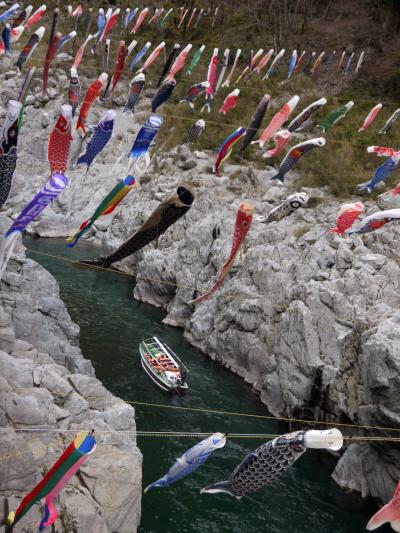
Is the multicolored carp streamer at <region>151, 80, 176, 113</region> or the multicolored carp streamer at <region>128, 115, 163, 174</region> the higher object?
the multicolored carp streamer at <region>128, 115, 163, 174</region>

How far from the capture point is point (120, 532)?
14.5 m

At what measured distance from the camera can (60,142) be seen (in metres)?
15.1

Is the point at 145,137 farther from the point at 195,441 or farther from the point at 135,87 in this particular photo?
the point at 195,441

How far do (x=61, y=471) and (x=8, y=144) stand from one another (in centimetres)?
678

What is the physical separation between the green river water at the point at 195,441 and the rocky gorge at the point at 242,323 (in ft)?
3.23

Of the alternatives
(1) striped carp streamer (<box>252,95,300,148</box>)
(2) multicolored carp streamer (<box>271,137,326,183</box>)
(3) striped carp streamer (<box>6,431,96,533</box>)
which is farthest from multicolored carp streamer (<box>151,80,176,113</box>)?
(3) striped carp streamer (<box>6,431,96,533</box>)

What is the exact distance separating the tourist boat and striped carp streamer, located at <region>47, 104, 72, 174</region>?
12882 mm

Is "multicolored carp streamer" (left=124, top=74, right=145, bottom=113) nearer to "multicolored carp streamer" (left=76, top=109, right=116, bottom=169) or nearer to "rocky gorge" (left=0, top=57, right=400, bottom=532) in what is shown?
"rocky gorge" (left=0, top=57, right=400, bottom=532)

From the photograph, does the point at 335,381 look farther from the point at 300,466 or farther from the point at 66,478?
the point at 66,478

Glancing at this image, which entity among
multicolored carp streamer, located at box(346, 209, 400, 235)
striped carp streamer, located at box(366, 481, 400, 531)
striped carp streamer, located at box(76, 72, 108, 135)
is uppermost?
striped carp streamer, located at box(76, 72, 108, 135)

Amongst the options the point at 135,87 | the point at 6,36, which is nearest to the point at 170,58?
the point at 6,36

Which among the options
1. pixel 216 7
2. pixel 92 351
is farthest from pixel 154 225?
pixel 216 7

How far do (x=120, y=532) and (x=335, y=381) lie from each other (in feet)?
37.9

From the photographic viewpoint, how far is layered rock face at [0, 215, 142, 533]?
13.3 metres
